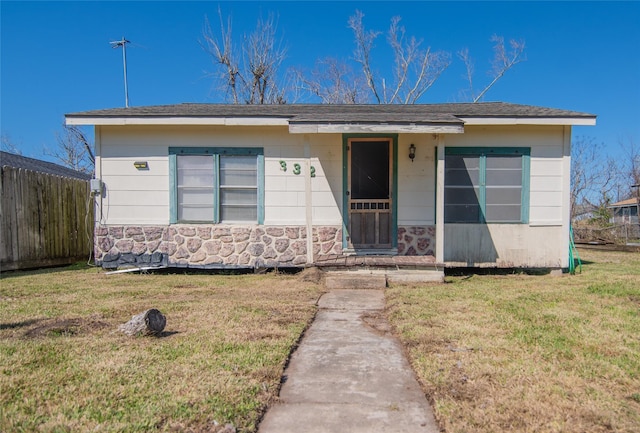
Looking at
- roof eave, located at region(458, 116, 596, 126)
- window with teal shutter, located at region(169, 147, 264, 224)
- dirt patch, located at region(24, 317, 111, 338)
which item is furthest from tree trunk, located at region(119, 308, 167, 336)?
roof eave, located at region(458, 116, 596, 126)

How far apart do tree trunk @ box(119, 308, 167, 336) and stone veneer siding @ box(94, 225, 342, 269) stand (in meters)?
4.28

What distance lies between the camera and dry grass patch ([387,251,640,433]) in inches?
95.9

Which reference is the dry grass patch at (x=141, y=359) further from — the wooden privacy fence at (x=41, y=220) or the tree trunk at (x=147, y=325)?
the wooden privacy fence at (x=41, y=220)

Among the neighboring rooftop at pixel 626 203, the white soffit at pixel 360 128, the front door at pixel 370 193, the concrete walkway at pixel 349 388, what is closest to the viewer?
the concrete walkway at pixel 349 388

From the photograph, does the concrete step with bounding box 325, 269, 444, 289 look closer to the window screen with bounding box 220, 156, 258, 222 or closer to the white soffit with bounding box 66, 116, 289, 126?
the window screen with bounding box 220, 156, 258, 222

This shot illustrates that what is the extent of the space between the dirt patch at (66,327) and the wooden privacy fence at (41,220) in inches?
198

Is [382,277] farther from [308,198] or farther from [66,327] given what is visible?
[66,327]

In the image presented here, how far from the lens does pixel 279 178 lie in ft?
26.8

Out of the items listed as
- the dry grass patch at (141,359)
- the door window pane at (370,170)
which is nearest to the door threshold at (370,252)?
the door window pane at (370,170)

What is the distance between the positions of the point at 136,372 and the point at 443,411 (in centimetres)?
206

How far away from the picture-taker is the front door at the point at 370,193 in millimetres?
8367

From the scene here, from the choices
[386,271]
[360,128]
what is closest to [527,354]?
[386,271]

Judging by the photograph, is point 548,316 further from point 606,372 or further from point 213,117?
point 213,117

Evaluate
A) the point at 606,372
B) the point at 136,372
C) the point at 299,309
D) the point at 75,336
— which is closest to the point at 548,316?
the point at 606,372
